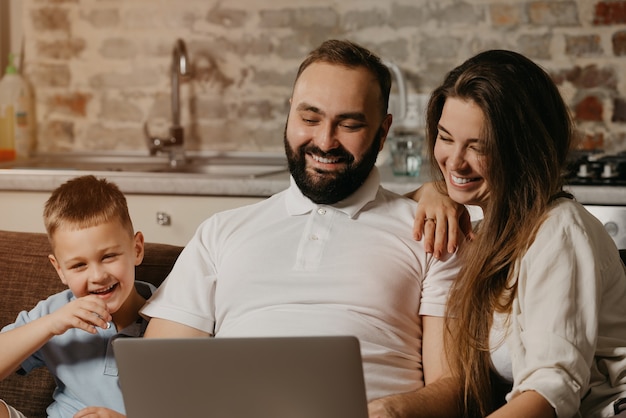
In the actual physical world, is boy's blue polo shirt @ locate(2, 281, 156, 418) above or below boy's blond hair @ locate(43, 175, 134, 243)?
below

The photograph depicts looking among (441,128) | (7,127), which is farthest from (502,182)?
(7,127)

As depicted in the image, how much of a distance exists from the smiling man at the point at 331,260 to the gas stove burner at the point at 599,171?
3.27 ft

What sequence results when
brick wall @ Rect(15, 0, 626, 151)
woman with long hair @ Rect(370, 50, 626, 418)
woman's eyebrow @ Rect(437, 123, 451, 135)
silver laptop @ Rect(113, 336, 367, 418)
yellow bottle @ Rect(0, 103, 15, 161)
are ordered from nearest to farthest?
silver laptop @ Rect(113, 336, 367, 418), woman with long hair @ Rect(370, 50, 626, 418), woman's eyebrow @ Rect(437, 123, 451, 135), brick wall @ Rect(15, 0, 626, 151), yellow bottle @ Rect(0, 103, 15, 161)

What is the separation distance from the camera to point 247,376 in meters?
1.38

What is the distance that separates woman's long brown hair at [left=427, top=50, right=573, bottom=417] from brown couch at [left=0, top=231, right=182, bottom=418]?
2.45 ft

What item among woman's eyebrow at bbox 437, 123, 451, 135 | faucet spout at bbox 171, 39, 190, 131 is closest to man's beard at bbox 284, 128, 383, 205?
woman's eyebrow at bbox 437, 123, 451, 135

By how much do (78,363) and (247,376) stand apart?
64 cm

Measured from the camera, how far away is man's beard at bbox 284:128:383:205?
→ 1.88 m

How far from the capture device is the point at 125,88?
3.60 m

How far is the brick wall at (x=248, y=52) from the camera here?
3.22 metres

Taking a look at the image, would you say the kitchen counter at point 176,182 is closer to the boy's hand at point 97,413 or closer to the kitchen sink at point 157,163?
the kitchen sink at point 157,163

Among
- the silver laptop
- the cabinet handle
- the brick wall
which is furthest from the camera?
the brick wall

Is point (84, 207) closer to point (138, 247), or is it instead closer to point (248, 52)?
point (138, 247)

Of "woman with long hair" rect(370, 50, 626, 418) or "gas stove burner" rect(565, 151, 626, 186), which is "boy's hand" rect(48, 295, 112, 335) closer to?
"woman with long hair" rect(370, 50, 626, 418)
